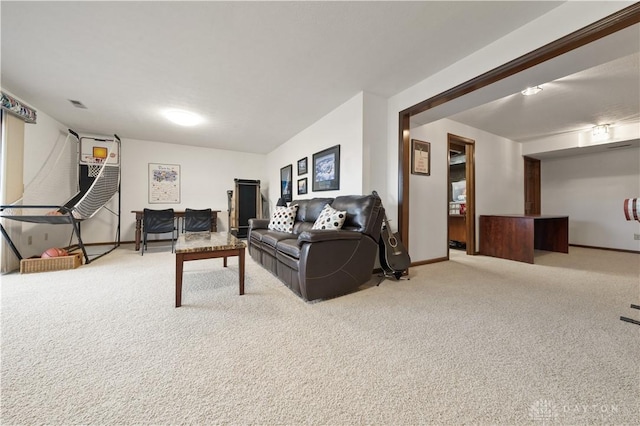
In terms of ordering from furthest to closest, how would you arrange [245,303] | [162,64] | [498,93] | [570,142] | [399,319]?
[570,142], [498,93], [162,64], [245,303], [399,319]

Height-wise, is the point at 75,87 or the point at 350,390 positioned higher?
the point at 75,87

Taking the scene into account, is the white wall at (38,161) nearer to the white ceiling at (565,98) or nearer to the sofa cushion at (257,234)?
the sofa cushion at (257,234)

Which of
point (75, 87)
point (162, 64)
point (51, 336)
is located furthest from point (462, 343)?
point (75, 87)

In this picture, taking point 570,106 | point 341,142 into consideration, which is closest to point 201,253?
point 341,142

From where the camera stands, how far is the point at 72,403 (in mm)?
962

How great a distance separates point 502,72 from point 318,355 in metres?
2.71

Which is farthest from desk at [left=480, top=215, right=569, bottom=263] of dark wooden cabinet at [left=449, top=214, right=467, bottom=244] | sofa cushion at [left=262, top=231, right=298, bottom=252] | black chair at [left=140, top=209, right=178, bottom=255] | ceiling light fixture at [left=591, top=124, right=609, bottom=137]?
black chair at [left=140, top=209, right=178, bottom=255]

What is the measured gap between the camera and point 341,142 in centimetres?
326

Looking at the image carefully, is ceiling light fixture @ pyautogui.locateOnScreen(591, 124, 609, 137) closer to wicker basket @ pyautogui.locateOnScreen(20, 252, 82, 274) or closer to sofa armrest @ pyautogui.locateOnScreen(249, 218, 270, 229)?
sofa armrest @ pyautogui.locateOnScreen(249, 218, 270, 229)

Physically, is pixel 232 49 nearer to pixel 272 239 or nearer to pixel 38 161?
pixel 272 239

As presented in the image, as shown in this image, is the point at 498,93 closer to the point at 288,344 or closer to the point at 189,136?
the point at 288,344

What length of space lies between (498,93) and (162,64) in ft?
11.8

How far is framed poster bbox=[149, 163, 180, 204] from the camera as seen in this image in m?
5.20

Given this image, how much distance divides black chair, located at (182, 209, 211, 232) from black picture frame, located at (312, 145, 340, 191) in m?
2.27
